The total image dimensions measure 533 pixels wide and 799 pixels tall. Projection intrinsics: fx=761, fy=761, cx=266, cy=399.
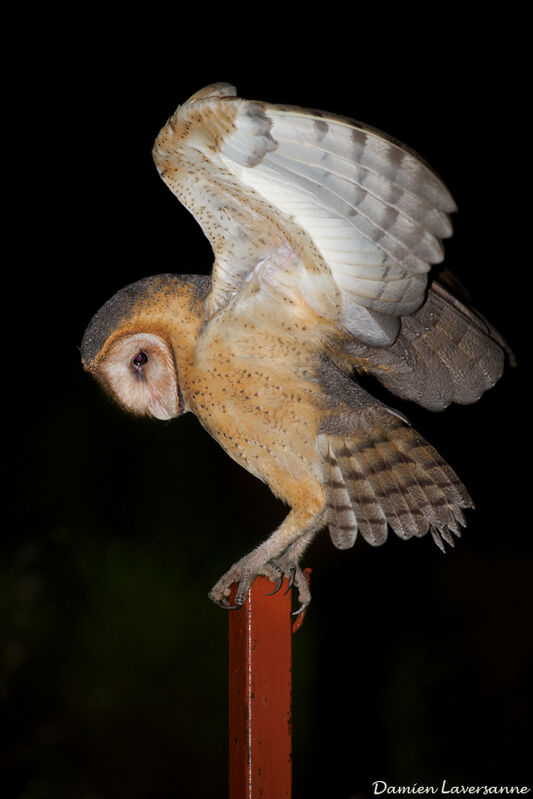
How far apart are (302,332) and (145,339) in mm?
376

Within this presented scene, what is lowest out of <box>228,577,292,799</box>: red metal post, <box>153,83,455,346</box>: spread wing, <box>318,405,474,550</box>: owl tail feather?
<box>228,577,292,799</box>: red metal post

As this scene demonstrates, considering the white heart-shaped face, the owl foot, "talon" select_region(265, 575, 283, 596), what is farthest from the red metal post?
the white heart-shaped face

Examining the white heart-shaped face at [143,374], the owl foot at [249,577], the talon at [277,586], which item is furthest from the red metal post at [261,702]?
the white heart-shaped face at [143,374]

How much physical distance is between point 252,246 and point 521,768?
4.10m

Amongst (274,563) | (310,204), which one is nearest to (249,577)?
(274,563)

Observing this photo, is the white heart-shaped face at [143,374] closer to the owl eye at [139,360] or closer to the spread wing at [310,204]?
the owl eye at [139,360]

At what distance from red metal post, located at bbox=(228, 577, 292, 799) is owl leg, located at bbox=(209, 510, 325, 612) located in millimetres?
184

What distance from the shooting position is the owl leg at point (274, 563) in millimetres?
1693

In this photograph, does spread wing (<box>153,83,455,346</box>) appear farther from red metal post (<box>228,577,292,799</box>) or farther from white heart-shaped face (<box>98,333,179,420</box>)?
red metal post (<box>228,577,292,799</box>)

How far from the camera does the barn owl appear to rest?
129 centimetres

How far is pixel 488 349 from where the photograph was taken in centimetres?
185

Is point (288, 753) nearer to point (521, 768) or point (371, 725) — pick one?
point (371, 725)

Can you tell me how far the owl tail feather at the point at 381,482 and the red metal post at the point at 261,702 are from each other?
22 centimetres

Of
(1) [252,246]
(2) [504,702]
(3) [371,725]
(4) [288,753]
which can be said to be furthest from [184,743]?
(1) [252,246]
